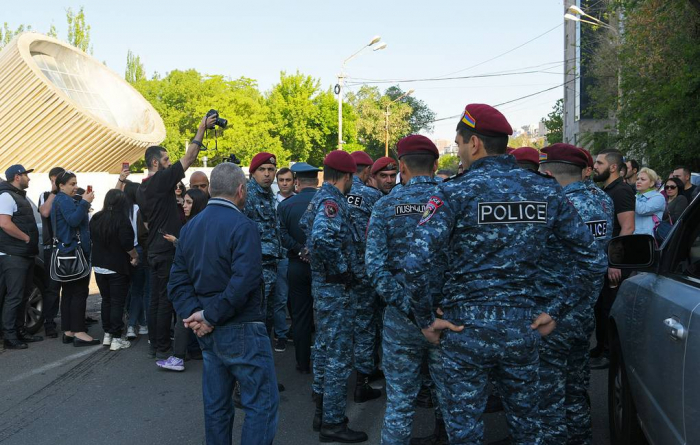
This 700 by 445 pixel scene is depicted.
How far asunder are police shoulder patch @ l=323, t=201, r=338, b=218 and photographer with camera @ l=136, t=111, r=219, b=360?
2.21m

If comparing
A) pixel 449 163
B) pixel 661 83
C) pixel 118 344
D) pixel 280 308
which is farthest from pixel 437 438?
pixel 449 163

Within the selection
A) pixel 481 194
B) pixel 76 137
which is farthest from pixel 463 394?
pixel 76 137

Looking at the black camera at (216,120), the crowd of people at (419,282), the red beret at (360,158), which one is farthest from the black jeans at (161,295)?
the red beret at (360,158)

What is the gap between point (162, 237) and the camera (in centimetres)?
654

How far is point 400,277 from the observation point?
3.72 metres

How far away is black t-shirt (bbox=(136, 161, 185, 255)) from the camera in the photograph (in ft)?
20.5

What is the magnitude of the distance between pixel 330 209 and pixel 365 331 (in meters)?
1.49

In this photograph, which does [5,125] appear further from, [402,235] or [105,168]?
[402,235]

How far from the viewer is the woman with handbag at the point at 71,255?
7.30 m

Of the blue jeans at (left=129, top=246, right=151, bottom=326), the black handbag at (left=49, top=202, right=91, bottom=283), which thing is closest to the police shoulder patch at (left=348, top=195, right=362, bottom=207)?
the blue jeans at (left=129, top=246, right=151, bottom=326)

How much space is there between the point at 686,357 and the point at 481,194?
104 centimetres

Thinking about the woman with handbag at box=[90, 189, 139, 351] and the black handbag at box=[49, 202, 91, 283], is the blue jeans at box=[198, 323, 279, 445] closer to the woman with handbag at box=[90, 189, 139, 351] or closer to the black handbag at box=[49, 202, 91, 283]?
the woman with handbag at box=[90, 189, 139, 351]

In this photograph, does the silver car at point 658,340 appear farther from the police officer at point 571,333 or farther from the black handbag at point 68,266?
the black handbag at point 68,266

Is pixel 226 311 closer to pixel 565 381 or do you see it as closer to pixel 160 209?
pixel 565 381
